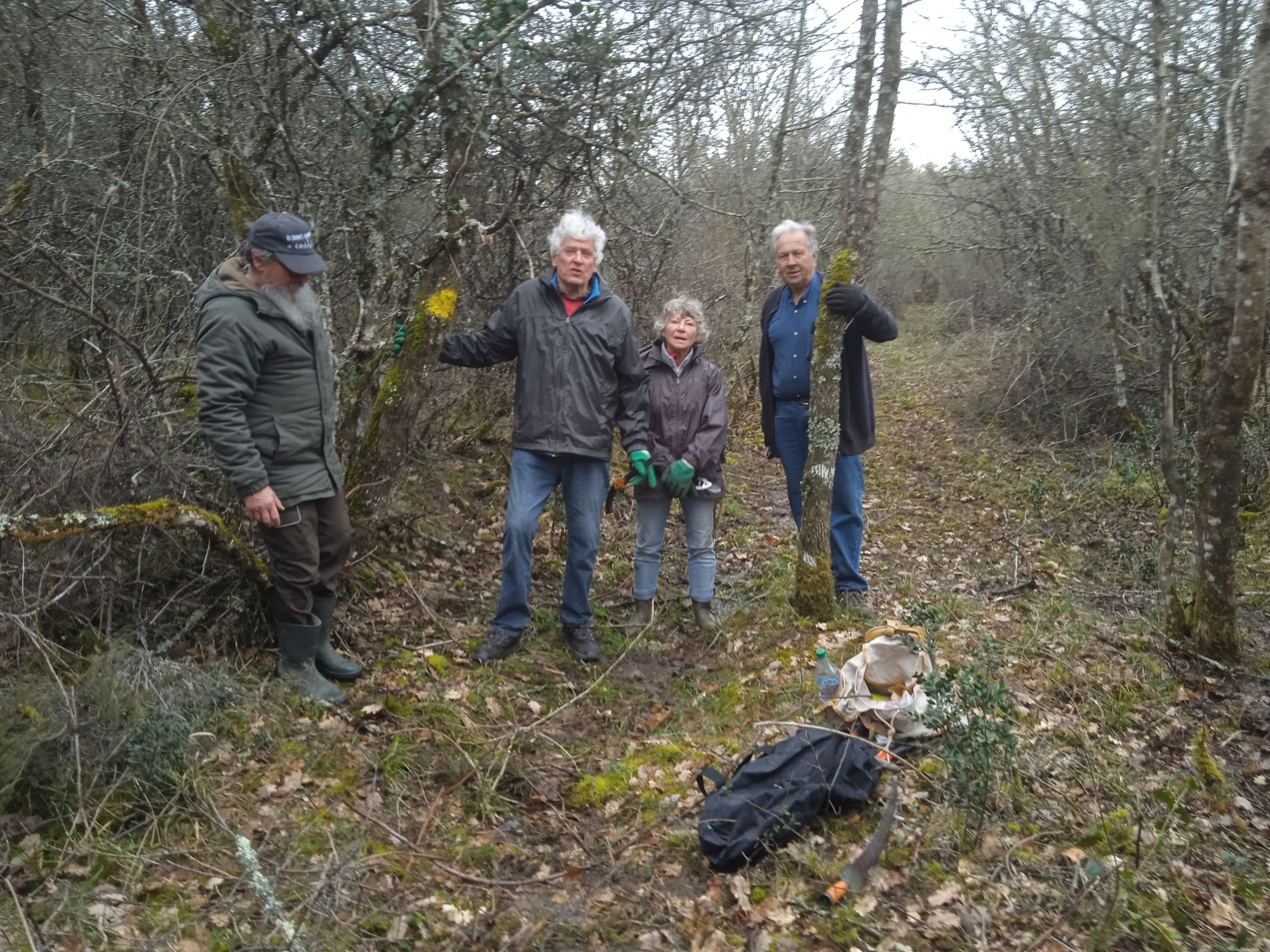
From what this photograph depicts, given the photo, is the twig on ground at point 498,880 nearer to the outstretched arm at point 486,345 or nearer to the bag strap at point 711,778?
the bag strap at point 711,778

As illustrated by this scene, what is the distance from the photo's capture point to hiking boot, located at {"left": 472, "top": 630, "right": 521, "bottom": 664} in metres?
4.88

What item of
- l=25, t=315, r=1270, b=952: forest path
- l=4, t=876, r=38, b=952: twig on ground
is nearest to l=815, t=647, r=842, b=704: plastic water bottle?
l=25, t=315, r=1270, b=952: forest path

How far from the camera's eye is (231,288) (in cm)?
379

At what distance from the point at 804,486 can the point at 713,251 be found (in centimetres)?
876

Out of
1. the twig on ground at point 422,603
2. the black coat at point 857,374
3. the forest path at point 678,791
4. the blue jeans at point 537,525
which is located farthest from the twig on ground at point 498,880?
the black coat at point 857,374

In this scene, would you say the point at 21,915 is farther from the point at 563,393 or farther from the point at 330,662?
the point at 563,393

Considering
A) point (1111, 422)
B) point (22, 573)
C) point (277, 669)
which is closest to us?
point (22, 573)

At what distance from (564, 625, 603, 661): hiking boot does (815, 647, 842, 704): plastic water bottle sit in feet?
5.00

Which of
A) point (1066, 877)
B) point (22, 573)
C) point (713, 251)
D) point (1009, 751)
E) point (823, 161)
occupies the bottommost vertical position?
point (1066, 877)

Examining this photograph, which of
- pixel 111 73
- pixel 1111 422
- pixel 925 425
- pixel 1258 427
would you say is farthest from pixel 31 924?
pixel 925 425

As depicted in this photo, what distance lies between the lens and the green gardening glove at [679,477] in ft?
17.0

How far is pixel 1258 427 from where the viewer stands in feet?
25.9

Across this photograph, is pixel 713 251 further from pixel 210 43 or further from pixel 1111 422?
pixel 210 43

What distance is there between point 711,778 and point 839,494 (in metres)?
2.39
